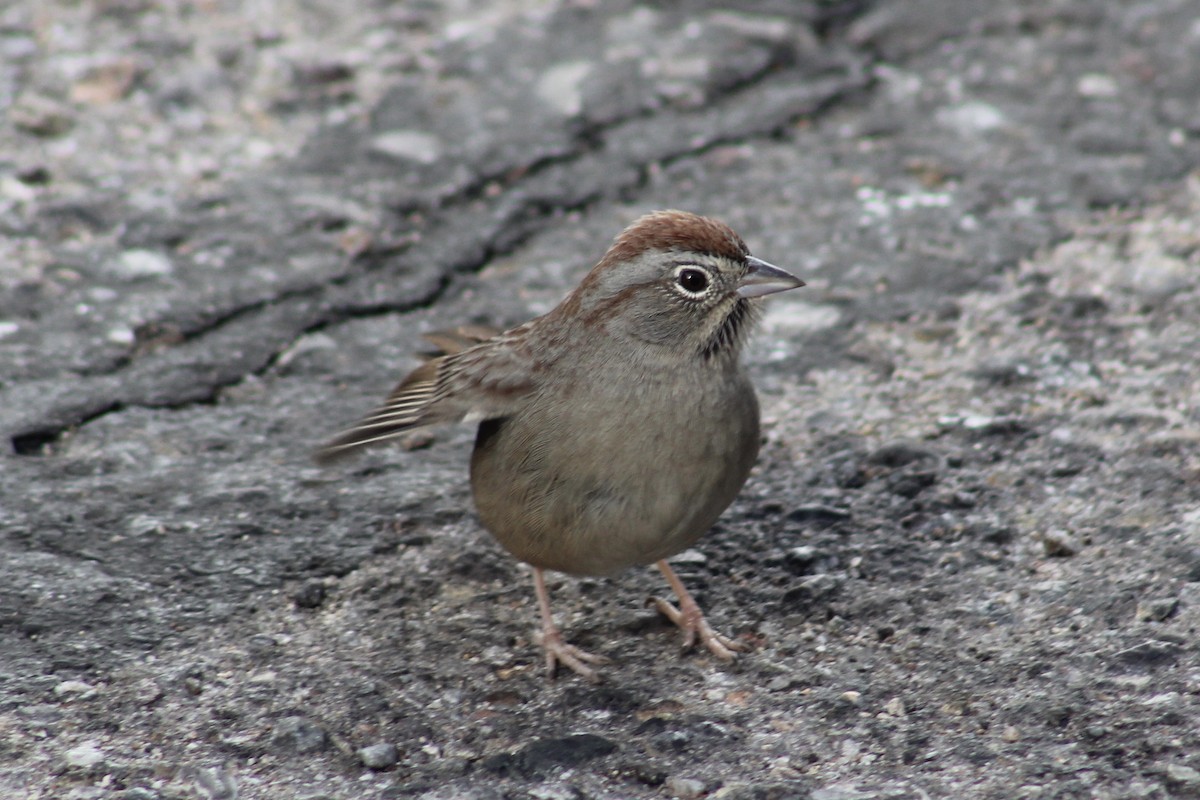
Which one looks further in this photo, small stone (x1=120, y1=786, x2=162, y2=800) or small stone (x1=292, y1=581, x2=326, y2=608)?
small stone (x1=292, y1=581, x2=326, y2=608)

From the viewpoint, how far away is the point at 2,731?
9.95 ft

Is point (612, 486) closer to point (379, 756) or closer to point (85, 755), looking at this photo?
point (379, 756)

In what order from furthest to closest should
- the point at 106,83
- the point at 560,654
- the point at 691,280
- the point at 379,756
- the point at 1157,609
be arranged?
the point at 106,83 → the point at 691,280 → the point at 560,654 → the point at 1157,609 → the point at 379,756

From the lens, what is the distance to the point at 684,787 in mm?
2955

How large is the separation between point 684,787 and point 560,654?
58 centimetres

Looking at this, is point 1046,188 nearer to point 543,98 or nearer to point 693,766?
point 543,98

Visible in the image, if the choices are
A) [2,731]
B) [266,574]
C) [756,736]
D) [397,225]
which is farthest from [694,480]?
[397,225]

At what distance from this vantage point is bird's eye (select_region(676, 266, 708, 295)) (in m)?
3.76

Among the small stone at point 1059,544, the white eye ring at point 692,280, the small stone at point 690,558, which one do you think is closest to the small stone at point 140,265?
the white eye ring at point 692,280

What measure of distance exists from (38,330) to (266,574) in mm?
1375

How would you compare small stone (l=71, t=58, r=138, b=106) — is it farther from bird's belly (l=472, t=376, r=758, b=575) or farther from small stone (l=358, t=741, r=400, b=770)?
small stone (l=358, t=741, r=400, b=770)

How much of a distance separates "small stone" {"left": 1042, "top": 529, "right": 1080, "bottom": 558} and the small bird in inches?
31.6

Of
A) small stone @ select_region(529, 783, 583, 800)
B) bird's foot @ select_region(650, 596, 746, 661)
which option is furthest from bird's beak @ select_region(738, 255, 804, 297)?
small stone @ select_region(529, 783, 583, 800)

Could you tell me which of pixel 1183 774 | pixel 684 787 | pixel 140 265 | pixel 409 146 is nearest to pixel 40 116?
pixel 140 265
